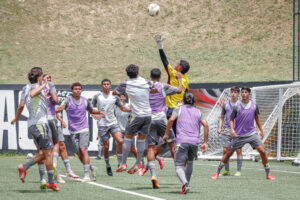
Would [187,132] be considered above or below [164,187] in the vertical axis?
above

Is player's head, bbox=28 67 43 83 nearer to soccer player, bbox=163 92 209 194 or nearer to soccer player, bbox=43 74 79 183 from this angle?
soccer player, bbox=43 74 79 183

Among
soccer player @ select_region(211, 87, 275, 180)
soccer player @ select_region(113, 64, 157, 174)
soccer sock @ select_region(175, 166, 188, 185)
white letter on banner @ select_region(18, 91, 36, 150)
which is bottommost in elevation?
white letter on banner @ select_region(18, 91, 36, 150)

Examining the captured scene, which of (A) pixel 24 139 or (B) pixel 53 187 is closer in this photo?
(B) pixel 53 187

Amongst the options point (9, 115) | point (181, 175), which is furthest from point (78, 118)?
point (9, 115)

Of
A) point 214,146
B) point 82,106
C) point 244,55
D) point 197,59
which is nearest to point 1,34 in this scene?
point 197,59

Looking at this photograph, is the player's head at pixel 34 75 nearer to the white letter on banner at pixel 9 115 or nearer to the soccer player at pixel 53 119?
the soccer player at pixel 53 119

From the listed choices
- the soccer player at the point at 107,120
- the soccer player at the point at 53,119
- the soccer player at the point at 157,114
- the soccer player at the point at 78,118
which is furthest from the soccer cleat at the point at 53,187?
the soccer player at the point at 107,120

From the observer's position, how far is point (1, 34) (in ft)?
176

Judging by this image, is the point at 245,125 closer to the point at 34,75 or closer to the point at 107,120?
the point at 107,120

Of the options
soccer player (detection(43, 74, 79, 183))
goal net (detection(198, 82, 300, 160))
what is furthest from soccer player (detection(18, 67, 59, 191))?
goal net (detection(198, 82, 300, 160))

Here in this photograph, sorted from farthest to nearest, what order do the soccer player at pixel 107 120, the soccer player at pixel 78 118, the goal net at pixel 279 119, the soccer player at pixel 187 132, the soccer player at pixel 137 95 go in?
the goal net at pixel 279 119 < the soccer player at pixel 107 120 < the soccer player at pixel 78 118 < the soccer player at pixel 137 95 < the soccer player at pixel 187 132

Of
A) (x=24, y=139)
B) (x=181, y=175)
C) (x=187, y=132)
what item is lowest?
(x=24, y=139)

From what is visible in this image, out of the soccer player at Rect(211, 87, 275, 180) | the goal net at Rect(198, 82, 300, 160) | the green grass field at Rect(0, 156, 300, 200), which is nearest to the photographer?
the green grass field at Rect(0, 156, 300, 200)

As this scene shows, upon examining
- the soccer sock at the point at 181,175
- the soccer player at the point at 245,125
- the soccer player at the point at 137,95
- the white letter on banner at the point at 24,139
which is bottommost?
the white letter on banner at the point at 24,139
